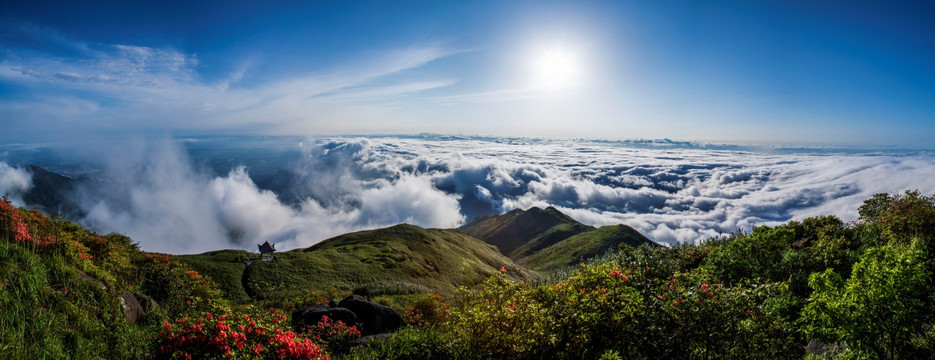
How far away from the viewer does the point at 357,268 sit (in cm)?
7881

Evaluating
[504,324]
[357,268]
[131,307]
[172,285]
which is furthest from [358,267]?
[504,324]

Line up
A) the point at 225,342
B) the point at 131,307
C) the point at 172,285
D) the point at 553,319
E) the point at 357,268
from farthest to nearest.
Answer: the point at 357,268, the point at 172,285, the point at 131,307, the point at 553,319, the point at 225,342

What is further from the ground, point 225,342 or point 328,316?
point 225,342

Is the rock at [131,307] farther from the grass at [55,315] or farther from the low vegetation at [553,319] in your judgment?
the grass at [55,315]

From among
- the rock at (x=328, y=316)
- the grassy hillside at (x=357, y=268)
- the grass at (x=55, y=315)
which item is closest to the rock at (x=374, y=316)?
the rock at (x=328, y=316)

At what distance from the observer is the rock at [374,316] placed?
17797 mm

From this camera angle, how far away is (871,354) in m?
9.37

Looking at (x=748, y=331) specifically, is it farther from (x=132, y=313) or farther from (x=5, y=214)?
(x=5, y=214)

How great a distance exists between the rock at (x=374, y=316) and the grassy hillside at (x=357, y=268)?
24528 mm

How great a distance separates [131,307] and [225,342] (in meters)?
8.95

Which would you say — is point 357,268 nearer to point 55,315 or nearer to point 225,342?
point 55,315

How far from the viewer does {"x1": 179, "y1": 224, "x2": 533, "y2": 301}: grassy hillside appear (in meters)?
55.1

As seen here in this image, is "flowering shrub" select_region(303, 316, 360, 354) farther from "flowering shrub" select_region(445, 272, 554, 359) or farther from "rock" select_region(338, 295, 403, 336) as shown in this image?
"flowering shrub" select_region(445, 272, 554, 359)

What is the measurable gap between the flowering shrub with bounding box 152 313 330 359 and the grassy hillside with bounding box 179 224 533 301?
34498 mm
